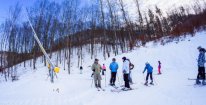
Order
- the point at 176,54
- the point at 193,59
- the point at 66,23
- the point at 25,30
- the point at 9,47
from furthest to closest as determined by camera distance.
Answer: the point at 25,30 < the point at 9,47 < the point at 66,23 < the point at 176,54 < the point at 193,59

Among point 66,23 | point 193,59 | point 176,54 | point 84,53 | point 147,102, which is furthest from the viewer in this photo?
point 84,53

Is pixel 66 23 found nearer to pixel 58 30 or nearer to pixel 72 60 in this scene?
pixel 58 30

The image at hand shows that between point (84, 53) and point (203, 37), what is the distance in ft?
136

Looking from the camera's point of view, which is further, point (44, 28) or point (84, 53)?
point (84, 53)

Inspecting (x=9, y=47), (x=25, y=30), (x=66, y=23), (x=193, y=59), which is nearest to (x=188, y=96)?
(x=193, y=59)

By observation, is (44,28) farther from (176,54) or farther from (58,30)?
(176,54)

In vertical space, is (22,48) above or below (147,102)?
above

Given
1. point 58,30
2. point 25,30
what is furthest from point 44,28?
point 25,30

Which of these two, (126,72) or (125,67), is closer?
(126,72)

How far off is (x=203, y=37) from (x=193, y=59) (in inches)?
208

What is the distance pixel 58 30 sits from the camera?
55406mm

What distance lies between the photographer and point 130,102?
32.6 ft

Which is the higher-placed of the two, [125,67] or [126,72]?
[125,67]

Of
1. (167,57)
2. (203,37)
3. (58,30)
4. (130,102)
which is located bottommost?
(130,102)
